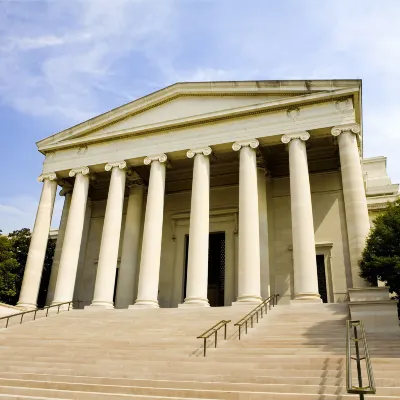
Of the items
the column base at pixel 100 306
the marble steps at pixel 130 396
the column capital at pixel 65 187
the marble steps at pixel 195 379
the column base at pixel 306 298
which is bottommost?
the marble steps at pixel 130 396

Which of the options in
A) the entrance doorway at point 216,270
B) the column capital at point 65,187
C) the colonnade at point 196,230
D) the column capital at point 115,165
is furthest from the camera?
the column capital at point 65,187

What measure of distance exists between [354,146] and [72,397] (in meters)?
18.5

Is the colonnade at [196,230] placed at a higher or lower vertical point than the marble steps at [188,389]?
higher

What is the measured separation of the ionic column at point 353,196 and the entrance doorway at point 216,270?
1156 cm

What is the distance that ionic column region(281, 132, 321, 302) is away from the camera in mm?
19922

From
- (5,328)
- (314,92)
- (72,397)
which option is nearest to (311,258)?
(314,92)

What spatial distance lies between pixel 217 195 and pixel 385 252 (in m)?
16.4

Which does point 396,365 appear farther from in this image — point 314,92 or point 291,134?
point 314,92

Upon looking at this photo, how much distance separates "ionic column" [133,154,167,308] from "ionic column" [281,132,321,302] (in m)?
8.06

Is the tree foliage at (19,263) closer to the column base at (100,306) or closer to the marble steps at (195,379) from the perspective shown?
the column base at (100,306)

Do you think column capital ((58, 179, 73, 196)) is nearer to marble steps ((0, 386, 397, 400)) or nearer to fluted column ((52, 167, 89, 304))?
fluted column ((52, 167, 89, 304))

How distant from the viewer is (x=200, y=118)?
84.0 feet

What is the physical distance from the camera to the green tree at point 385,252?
15008 millimetres

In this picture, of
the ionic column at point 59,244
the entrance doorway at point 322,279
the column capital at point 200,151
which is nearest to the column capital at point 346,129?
the column capital at point 200,151
